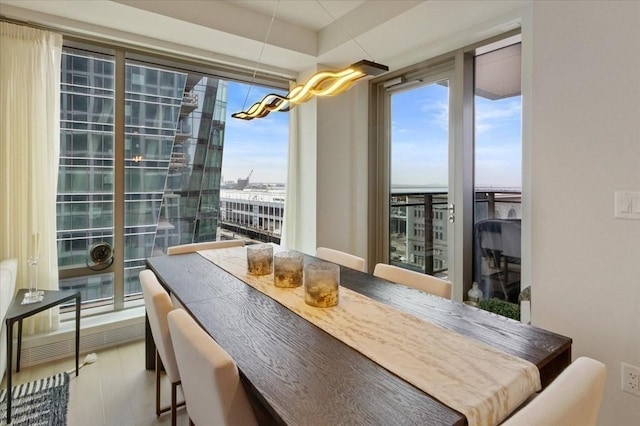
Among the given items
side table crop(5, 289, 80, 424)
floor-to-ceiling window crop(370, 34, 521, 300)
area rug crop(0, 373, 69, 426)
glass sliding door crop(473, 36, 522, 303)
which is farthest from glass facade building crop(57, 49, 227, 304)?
glass sliding door crop(473, 36, 522, 303)

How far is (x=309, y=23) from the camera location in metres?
3.22

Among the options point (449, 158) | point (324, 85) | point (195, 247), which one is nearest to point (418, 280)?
point (324, 85)

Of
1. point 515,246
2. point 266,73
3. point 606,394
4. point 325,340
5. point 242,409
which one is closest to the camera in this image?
point 242,409

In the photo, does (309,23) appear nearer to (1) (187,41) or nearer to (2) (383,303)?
(1) (187,41)

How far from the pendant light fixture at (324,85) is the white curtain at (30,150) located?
1.49m

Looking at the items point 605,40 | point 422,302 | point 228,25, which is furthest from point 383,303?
point 228,25

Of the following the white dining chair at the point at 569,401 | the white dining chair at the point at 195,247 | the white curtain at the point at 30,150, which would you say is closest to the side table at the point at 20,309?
the white curtain at the point at 30,150

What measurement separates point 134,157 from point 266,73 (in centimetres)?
158

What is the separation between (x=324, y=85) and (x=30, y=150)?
7.21 feet

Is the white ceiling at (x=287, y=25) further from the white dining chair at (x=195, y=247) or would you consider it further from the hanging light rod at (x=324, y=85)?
the white dining chair at (x=195, y=247)

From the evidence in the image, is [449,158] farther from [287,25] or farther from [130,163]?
[130,163]

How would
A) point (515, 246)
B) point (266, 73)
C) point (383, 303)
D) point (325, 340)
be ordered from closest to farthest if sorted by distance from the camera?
point (325, 340), point (383, 303), point (515, 246), point (266, 73)

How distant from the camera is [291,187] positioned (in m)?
3.86

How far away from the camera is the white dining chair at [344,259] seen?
2297 mm
